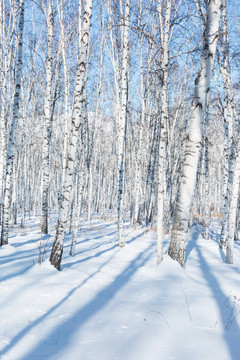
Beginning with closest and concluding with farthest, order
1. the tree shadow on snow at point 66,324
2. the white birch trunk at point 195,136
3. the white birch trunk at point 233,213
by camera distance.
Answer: the tree shadow on snow at point 66,324 < the white birch trunk at point 195,136 < the white birch trunk at point 233,213

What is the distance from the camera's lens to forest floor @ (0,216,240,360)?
8.09 feet

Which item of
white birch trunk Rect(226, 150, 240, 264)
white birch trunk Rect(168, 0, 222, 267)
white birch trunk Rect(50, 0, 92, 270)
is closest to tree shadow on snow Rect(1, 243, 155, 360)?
white birch trunk Rect(50, 0, 92, 270)

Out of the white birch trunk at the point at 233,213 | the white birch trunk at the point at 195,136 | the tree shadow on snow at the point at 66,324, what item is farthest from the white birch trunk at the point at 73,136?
the white birch trunk at the point at 233,213

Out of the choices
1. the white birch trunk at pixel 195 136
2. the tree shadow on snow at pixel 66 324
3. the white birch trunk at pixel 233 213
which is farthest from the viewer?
the white birch trunk at pixel 233 213

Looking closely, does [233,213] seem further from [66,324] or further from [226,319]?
[66,324]

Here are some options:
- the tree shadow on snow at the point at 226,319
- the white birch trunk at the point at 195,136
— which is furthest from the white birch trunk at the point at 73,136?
the tree shadow on snow at the point at 226,319

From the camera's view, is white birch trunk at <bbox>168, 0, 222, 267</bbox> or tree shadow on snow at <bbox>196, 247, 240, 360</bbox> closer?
tree shadow on snow at <bbox>196, 247, 240, 360</bbox>

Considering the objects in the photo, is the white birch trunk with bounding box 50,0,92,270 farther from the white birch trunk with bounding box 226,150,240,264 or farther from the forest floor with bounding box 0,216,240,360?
the white birch trunk with bounding box 226,150,240,264

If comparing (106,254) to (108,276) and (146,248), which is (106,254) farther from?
(108,276)

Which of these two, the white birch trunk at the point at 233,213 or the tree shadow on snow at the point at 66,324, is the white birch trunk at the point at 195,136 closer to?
the tree shadow on snow at the point at 66,324

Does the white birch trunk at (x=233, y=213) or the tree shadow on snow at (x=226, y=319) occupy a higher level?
the white birch trunk at (x=233, y=213)

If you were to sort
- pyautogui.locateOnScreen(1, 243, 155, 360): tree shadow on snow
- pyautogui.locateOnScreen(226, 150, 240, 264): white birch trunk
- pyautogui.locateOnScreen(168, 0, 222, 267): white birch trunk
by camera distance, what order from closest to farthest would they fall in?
pyautogui.locateOnScreen(1, 243, 155, 360): tree shadow on snow → pyautogui.locateOnScreen(168, 0, 222, 267): white birch trunk → pyautogui.locateOnScreen(226, 150, 240, 264): white birch trunk

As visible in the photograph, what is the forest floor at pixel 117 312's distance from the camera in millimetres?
2465

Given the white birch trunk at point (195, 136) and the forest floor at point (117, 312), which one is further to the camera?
the white birch trunk at point (195, 136)
